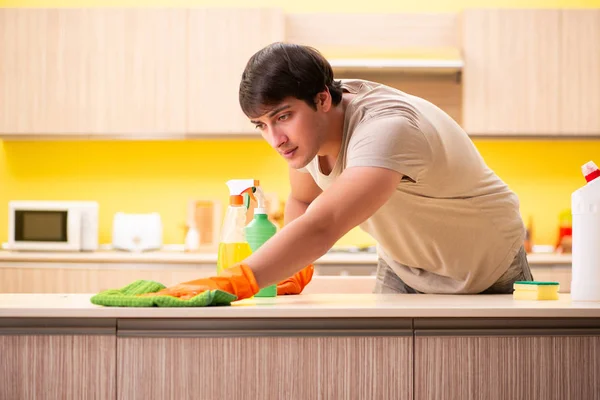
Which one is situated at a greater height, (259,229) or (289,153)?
(289,153)

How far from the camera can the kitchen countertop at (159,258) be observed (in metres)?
3.85

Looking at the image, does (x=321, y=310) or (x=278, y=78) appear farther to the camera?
(x=278, y=78)

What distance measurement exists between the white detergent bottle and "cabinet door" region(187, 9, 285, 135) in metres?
2.79

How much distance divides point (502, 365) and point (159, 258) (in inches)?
105

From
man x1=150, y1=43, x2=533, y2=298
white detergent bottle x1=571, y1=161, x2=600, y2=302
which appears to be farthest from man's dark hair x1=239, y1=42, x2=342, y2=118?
white detergent bottle x1=571, y1=161, x2=600, y2=302

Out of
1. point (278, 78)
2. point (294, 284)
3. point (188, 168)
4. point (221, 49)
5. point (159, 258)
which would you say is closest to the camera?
point (278, 78)

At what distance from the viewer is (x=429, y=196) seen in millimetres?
1702

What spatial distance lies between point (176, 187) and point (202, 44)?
0.89 m

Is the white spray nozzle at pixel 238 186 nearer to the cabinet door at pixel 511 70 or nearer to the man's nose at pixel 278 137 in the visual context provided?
the man's nose at pixel 278 137

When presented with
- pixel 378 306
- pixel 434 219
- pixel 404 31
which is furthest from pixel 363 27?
pixel 378 306

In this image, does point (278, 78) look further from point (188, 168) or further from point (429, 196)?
point (188, 168)

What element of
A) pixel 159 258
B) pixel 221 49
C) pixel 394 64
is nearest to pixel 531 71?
pixel 394 64

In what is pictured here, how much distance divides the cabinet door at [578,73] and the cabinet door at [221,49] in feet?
5.13

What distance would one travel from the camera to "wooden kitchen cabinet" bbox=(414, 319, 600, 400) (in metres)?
1.39
